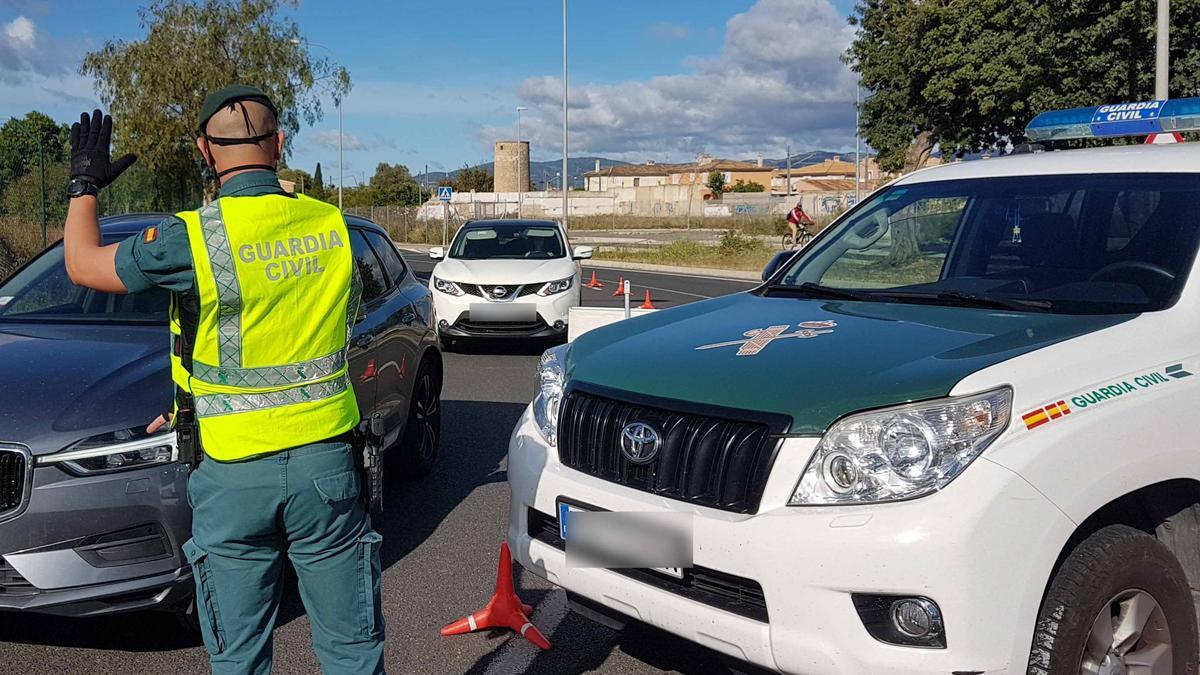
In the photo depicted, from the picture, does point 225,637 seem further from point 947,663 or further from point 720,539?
point 947,663

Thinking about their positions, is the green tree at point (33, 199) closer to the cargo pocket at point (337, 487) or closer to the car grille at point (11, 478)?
the car grille at point (11, 478)

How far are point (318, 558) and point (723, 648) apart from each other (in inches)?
43.8

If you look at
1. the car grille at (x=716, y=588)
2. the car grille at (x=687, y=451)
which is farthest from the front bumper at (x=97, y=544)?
the car grille at (x=716, y=588)

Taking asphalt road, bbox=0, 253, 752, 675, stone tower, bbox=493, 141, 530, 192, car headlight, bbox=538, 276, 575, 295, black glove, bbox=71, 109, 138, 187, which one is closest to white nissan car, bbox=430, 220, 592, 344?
car headlight, bbox=538, 276, 575, 295

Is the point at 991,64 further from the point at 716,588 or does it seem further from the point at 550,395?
the point at 716,588

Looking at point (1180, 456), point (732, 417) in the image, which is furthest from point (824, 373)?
point (1180, 456)

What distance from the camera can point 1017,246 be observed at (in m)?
4.10

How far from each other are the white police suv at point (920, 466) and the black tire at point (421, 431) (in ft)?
8.71

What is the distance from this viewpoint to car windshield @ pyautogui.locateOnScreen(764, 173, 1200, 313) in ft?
11.9

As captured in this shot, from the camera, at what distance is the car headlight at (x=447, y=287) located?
12086 millimetres

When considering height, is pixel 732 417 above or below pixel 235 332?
below

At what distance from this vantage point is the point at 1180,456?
10.1 ft

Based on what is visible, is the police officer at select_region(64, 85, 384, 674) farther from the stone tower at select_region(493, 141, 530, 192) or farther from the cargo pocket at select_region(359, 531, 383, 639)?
the stone tower at select_region(493, 141, 530, 192)

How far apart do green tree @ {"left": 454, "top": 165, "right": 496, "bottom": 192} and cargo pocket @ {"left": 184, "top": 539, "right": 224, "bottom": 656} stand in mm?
115103
